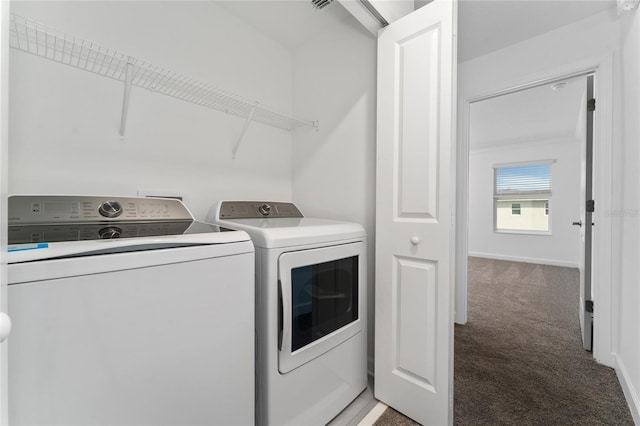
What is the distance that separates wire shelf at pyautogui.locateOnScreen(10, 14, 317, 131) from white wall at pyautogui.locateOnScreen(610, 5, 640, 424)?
6.43ft

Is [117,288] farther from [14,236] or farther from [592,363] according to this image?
[592,363]

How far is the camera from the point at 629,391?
1485 mm

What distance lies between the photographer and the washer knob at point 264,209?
1.77 metres

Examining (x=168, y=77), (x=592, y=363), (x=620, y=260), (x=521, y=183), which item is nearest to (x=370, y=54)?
(x=168, y=77)

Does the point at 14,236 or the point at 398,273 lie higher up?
the point at 14,236

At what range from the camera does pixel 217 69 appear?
174 cm

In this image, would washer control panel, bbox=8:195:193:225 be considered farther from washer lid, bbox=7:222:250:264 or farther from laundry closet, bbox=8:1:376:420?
laundry closet, bbox=8:1:376:420

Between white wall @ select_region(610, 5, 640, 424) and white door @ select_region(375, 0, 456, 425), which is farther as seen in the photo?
white wall @ select_region(610, 5, 640, 424)

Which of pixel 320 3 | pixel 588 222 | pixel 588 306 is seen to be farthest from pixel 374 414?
pixel 320 3

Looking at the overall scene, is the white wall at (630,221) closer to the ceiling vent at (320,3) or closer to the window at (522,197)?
the ceiling vent at (320,3)

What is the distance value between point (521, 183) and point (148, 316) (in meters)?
6.71

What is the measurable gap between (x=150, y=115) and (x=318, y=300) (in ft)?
4.51

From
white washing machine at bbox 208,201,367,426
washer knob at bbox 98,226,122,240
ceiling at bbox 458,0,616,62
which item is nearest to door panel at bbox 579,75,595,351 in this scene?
ceiling at bbox 458,0,616,62

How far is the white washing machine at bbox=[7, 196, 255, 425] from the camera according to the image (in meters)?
0.59
